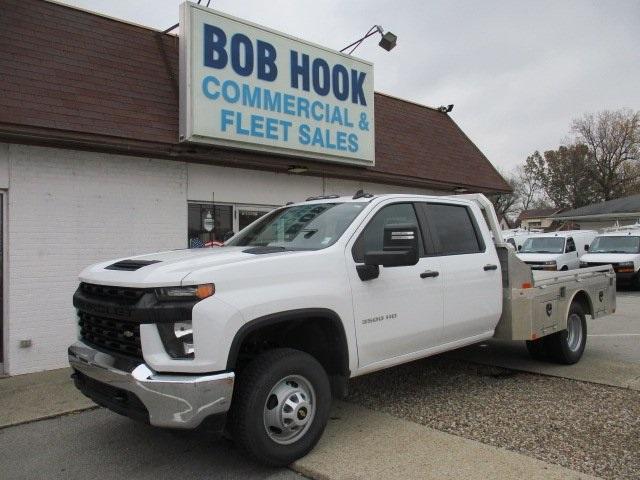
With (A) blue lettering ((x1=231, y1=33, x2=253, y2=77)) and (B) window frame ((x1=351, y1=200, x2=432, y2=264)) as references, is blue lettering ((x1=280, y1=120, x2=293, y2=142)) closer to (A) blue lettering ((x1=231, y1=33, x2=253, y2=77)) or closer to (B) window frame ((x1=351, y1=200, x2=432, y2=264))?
(A) blue lettering ((x1=231, y1=33, x2=253, y2=77))

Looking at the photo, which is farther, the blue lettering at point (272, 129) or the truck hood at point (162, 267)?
the blue lettering at point (272, 129)

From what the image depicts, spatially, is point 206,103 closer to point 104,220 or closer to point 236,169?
point 236,169

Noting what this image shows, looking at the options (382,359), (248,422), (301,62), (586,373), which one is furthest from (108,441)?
(301,62)

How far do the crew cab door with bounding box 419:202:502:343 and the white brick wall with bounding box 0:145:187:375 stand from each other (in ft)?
14.3

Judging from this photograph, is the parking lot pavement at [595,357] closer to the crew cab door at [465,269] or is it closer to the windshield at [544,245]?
the crew cab door at [465,269]

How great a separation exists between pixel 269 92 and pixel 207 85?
111 cm

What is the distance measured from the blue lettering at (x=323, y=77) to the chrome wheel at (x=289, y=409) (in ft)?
20.9

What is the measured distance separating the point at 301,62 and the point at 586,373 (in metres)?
6.21

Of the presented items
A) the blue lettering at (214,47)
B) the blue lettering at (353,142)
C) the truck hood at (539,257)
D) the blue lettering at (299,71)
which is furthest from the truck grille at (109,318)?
the truck hood at (539,257)

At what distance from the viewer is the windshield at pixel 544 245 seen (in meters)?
19.5

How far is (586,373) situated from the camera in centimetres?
634

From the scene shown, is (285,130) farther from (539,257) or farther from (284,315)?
(539,257)

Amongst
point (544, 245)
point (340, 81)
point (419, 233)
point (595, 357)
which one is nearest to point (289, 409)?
point (419, 233)

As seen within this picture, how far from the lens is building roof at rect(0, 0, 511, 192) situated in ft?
21.6
